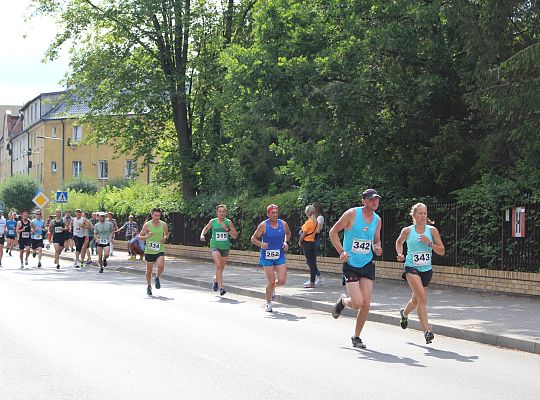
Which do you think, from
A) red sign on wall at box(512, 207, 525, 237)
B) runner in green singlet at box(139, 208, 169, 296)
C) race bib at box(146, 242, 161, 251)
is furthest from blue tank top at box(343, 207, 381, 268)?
race bib at box(146, 242, 161, 251)

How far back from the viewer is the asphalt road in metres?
7.67

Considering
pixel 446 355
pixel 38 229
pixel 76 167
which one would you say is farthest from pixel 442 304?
pixel 76 167

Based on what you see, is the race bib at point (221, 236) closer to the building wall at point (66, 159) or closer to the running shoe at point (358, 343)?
the running shoe at point (358, 343)

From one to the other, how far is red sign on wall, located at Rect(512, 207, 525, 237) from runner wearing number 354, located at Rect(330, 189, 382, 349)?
22.5 feet

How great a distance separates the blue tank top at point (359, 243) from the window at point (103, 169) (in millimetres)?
74874

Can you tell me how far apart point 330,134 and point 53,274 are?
29.7 feet

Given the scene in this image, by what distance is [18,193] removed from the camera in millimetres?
70250

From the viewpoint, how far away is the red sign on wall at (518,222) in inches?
665

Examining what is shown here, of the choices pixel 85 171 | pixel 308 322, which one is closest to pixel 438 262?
pixel 308 322

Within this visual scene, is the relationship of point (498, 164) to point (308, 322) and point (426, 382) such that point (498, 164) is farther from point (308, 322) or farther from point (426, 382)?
point (426, 382)

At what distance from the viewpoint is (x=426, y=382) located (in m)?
8.17

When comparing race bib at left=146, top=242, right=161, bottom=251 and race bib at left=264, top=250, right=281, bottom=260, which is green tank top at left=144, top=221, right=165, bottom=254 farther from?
race bib at left=264, top=250, right=281, bottom=260

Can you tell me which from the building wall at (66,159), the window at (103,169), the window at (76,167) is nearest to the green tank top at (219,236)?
the building wall at (66,159)

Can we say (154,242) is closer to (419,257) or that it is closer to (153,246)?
(153,246)
